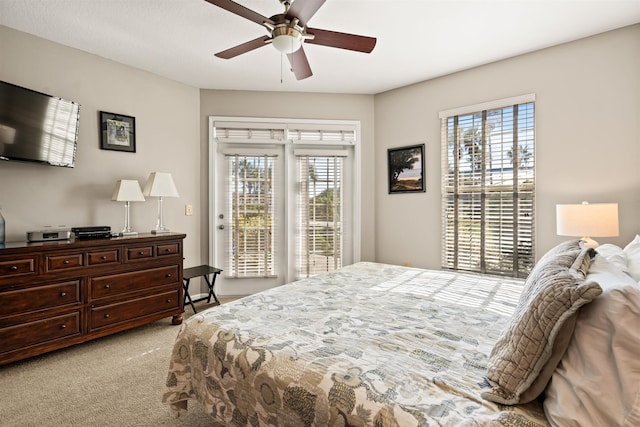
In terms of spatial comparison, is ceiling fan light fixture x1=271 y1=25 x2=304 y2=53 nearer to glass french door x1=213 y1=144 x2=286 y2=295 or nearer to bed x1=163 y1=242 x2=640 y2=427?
bed x1=163 y1=242 x2=640 y2=427

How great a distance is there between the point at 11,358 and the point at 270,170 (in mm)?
2940

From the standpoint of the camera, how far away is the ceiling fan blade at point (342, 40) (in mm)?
1993

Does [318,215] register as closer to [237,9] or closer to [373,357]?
[237,9]

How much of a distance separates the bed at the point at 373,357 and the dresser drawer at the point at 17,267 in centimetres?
160

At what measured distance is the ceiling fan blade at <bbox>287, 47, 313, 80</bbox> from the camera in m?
2.24

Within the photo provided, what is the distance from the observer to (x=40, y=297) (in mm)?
2299

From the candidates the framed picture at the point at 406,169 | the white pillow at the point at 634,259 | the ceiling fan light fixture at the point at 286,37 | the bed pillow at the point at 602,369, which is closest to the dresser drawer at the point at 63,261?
the ceiling fan light fixture at the point at 286,37

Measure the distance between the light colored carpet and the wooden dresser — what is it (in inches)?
6.1

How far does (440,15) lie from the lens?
247cm

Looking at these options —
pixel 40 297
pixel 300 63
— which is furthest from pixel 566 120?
pixel 40 297

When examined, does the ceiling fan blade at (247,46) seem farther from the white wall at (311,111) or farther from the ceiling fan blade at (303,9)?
the white wall at (311,111)

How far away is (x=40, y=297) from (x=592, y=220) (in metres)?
4.21

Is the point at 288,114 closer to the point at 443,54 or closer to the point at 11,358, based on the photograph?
the point at 443,54

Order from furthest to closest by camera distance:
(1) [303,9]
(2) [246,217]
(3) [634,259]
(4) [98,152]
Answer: (2) [246,217] < (4) [98,152] < (1) [303,9] < (3) [634,259]
